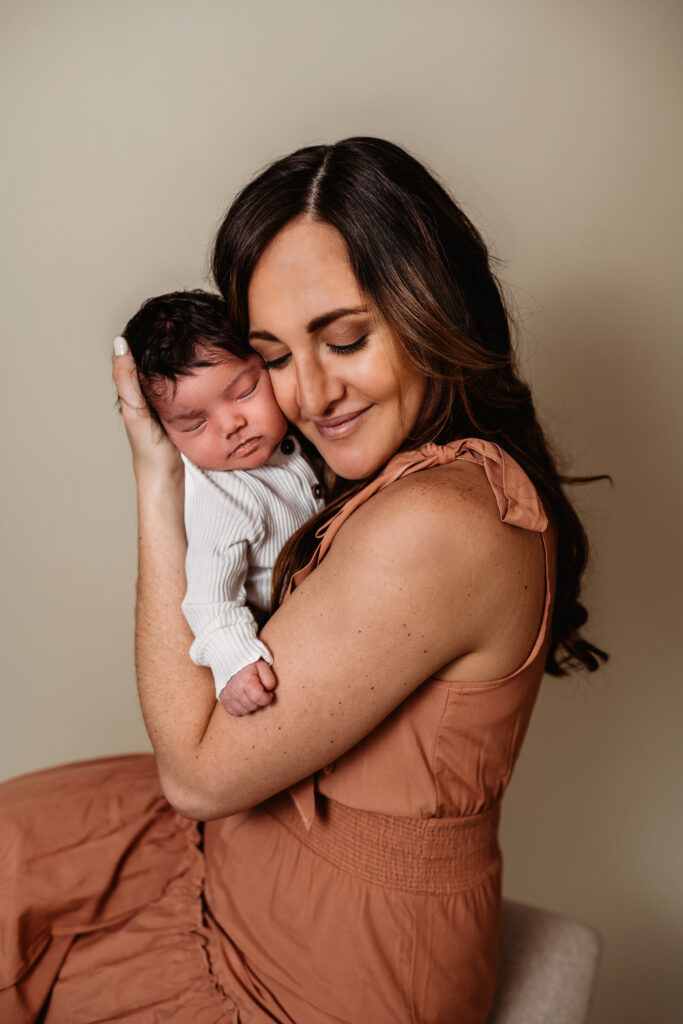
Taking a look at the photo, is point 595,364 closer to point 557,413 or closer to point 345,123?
A: point 557,413

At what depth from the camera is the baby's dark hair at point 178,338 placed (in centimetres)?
172

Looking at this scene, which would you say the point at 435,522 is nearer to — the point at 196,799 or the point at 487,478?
the point at 487,478

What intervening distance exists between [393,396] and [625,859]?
7.72 ft

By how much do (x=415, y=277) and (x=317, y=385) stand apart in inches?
9.3

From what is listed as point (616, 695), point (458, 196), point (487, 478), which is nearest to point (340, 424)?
point (487, 478)

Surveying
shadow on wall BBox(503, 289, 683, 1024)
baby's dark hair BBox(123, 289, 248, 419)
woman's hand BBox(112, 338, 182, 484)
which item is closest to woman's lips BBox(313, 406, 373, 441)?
baby's dark hair BBox(123, 289, 248, 419)

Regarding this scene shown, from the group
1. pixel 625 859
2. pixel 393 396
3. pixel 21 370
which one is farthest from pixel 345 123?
pixel 625 859

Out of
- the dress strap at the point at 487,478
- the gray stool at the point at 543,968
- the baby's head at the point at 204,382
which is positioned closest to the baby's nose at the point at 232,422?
the baby's head at the point at 204,382

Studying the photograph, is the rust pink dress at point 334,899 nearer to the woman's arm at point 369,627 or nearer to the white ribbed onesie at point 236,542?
the woman's arm at point 369,627

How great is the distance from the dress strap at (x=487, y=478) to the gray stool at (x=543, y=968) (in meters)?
0.65

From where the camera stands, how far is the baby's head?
5.68 ft

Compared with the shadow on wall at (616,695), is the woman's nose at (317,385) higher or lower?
higher

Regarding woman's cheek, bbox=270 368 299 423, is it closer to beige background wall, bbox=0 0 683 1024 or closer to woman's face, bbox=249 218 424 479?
woman's face, bbox=249 218 424 479

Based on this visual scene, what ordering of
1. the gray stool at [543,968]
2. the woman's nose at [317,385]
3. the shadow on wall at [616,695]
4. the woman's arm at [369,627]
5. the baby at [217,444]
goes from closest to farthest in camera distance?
the woman's arm at [369,627] → the woman's nose at [317,385] → the baby at [217,444] → the gray stool at [543,968] → the shadow on wall at [616,695]
